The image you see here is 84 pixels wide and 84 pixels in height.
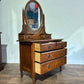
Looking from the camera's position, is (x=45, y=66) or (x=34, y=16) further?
(x=34, y=16)

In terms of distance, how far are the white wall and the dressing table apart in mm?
766

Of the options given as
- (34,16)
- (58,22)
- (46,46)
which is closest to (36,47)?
(46,46)

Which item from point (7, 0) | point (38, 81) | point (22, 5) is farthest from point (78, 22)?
point (7, 0)

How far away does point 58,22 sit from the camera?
2520 millimetres

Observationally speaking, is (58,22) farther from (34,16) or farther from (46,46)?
(46,46)

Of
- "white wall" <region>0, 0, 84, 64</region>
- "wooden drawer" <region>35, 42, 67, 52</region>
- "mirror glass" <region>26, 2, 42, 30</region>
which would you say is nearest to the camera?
"wooden drawer" <region>35, 42, 67, 52</region>

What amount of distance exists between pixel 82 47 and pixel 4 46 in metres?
2.35

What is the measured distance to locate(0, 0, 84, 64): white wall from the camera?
2.47 meters

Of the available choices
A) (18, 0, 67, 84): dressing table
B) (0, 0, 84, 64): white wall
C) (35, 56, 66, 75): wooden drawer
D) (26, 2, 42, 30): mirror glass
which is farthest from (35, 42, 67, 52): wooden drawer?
(0, 0, 84, 64): white wall

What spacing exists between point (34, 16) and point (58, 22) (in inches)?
38.8

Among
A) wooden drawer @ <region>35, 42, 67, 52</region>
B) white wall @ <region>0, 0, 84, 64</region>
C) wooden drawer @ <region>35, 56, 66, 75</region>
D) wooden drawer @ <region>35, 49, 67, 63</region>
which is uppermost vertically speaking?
white wall @ <region>0, 0, 84, 64</region>

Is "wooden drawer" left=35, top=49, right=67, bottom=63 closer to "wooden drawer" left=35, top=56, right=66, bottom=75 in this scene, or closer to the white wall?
"wooden drawer" left=35, top=56, right=66, bottom=75

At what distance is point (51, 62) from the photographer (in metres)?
1.53

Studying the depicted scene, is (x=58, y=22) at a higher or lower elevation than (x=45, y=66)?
higher
